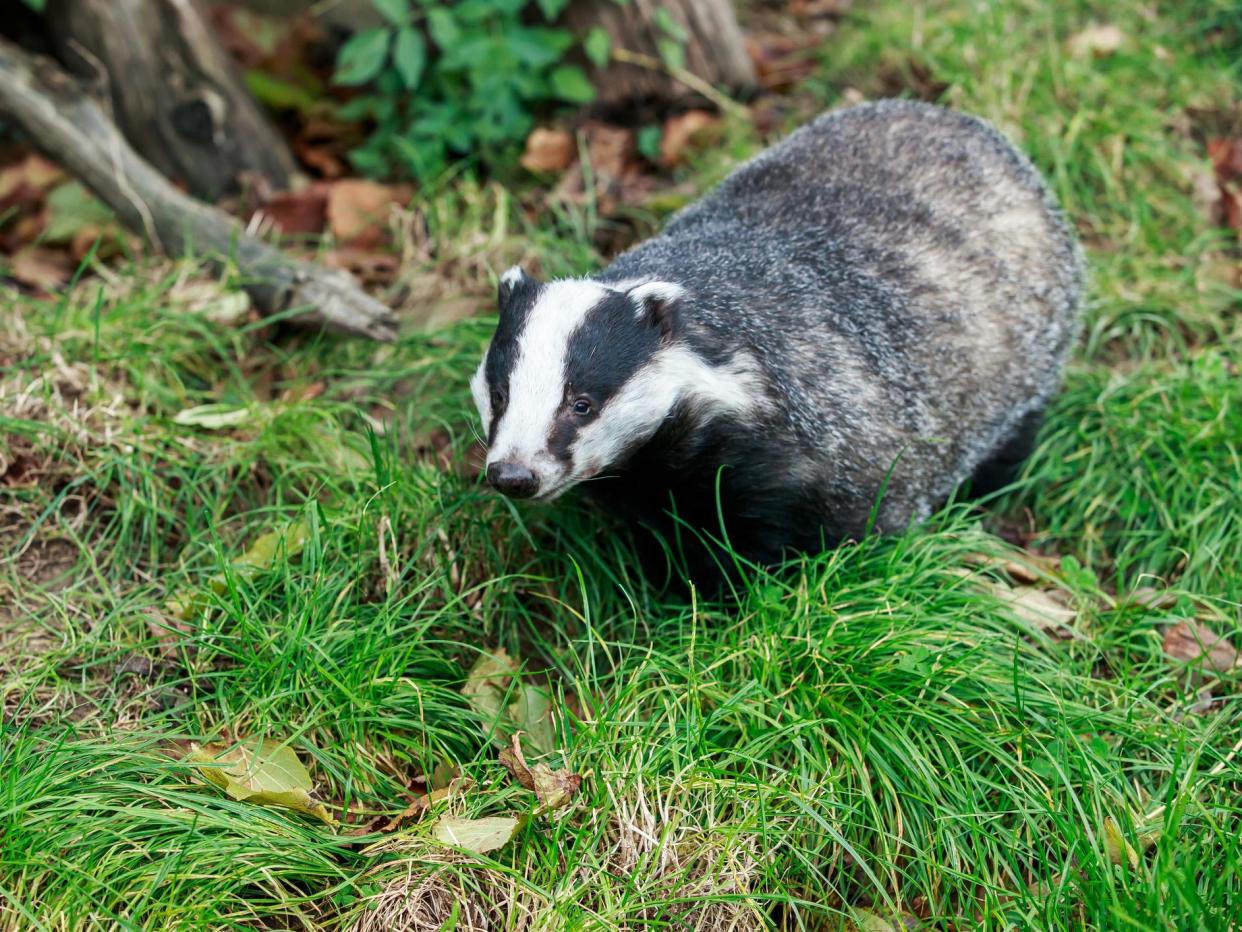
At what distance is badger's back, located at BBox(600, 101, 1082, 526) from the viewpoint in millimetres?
3447

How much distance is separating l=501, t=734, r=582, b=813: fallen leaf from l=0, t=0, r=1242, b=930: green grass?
2.1 inches

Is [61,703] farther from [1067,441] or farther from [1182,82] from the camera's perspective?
[1182,82]

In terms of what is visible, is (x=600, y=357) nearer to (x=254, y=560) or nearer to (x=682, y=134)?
(x=254, y=560)

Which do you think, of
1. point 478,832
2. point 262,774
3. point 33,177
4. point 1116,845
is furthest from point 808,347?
point 33,177

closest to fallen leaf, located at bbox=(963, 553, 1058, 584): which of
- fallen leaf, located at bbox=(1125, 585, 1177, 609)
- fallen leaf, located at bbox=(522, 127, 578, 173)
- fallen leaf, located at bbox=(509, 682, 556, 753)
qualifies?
fallen leaf, located at bbox=(1125, 585, 1177, 609)

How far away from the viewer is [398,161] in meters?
5.74

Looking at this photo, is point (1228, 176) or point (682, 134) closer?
point (1228, 176)

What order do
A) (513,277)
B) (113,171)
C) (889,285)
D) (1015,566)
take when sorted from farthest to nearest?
(113,171) → (889,285) → (1015,566) → (513,277)

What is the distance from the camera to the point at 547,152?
552cm

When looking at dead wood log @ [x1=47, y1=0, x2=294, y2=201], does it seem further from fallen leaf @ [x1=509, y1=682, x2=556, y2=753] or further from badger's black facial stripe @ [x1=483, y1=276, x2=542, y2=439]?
fallen leaf @ [x1=509, y1=682, x2=556, y2=753]

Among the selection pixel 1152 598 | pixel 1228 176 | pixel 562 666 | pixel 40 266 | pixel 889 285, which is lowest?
pixel 1228 176

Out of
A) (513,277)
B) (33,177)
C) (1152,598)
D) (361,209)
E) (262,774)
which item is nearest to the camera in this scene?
(262,774)

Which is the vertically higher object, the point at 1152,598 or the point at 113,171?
the point at 113,171

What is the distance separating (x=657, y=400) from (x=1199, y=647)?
173 cm
